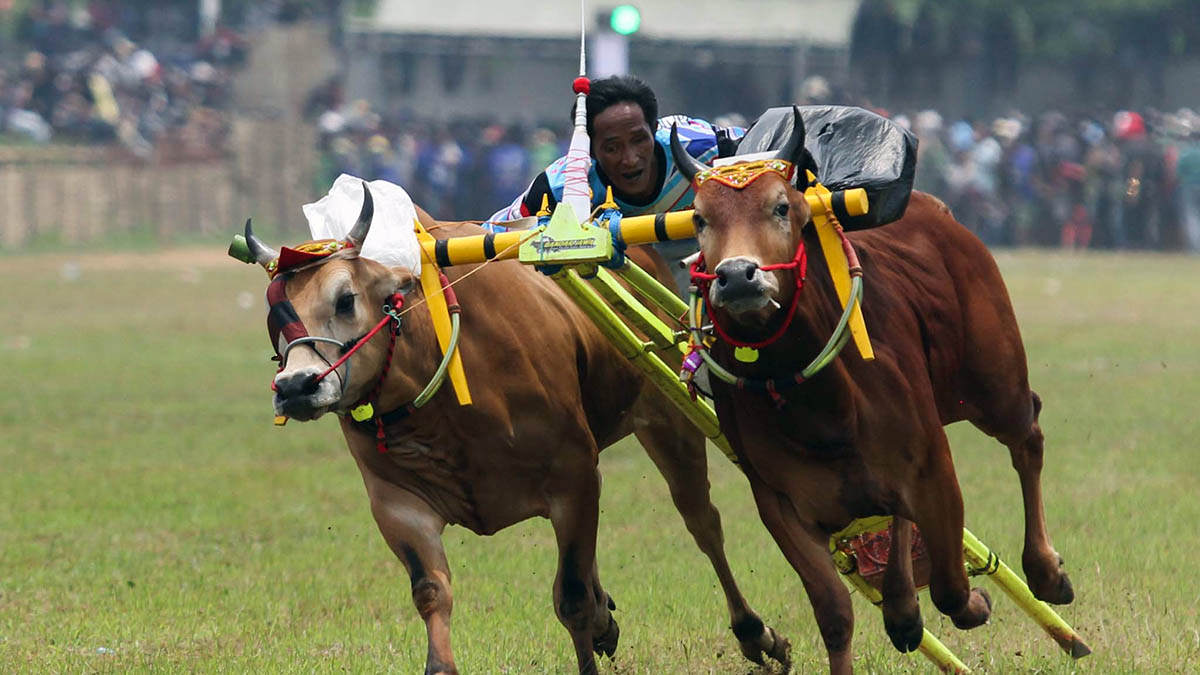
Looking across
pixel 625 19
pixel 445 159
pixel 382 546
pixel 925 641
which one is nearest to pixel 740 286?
pixel 925 641

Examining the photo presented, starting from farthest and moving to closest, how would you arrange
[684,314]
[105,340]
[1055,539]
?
1. [105,340]
2. [1055,539]
3. [684,314]

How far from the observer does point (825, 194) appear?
6328mm

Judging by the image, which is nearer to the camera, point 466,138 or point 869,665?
point 869,665

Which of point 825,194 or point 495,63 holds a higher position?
point 825,194

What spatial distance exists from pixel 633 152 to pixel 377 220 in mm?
1428

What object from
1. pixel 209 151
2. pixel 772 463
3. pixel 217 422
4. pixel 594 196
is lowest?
pixel 209 151

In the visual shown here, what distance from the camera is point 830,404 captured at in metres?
6.30

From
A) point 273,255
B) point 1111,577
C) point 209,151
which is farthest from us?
point 209,151

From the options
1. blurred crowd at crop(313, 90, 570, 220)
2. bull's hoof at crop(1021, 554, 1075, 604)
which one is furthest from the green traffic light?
blurred crowd at crop(313, 90, 570, 220)

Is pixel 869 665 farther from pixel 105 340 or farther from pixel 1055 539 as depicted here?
pixel 105 340

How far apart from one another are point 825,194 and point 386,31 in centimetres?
3519

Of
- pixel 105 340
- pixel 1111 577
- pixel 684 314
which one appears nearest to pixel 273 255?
pixel 684 314

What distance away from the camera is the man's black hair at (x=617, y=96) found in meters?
8.05

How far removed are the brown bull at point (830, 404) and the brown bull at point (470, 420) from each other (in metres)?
0.83
